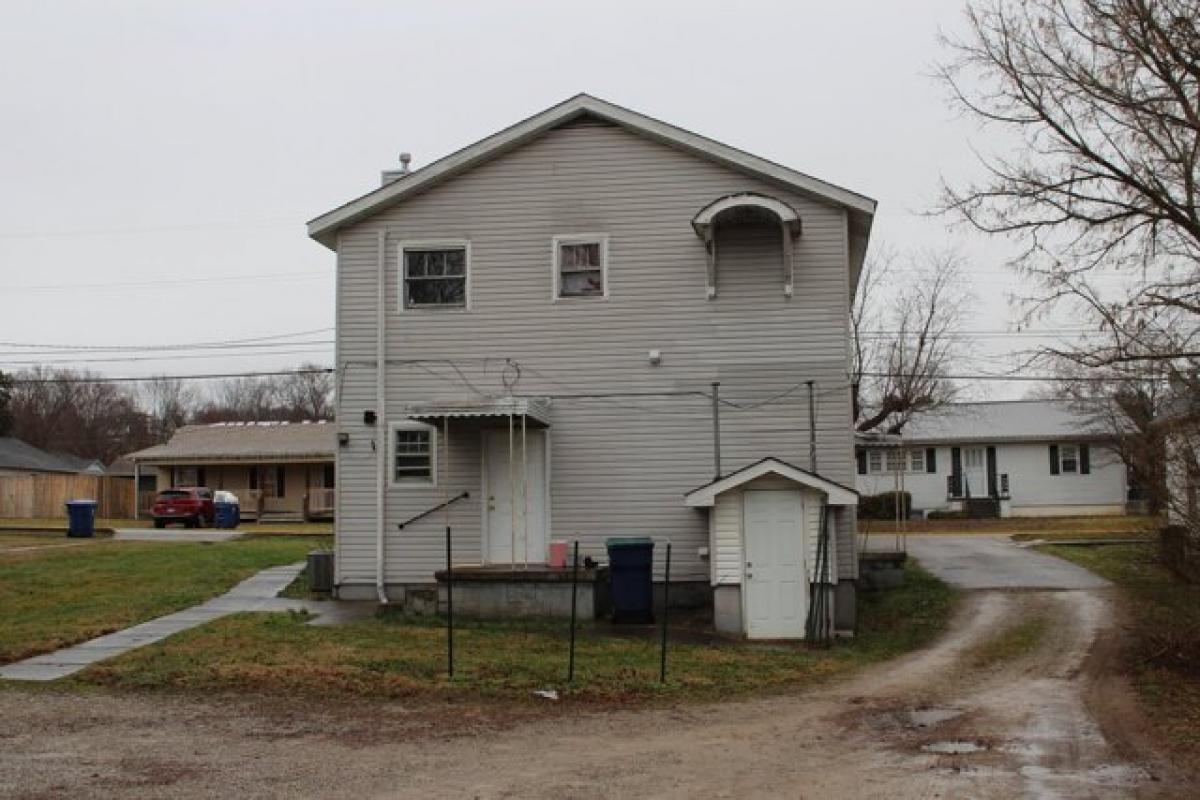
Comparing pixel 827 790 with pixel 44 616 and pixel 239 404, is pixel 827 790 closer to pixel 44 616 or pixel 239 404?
pixel 44 616

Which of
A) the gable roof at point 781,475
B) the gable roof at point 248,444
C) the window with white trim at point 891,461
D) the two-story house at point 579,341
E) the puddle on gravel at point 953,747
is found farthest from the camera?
the gable roof at point 248,444

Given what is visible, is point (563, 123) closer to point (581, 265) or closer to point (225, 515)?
point (581, 265)

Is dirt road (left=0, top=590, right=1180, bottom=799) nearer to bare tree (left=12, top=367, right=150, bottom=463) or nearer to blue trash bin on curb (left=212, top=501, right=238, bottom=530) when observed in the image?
blue trash bin on curb (left=212, top=501, right=238, bottom=530)

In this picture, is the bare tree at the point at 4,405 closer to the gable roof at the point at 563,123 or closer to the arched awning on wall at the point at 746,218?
the gable roof at the point at 563,123

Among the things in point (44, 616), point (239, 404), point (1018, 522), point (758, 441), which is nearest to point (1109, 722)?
point (758, 441)

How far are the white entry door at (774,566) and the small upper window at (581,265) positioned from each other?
437cm

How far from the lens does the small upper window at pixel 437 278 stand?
19.2 metres

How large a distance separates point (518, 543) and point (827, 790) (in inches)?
425

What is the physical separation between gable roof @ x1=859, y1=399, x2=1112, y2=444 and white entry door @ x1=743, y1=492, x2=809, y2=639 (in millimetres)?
26479

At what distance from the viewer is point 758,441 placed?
1828cm

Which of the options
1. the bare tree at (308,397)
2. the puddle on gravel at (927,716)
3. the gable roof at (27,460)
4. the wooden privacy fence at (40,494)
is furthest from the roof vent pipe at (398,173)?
the bare tree at (308,397)

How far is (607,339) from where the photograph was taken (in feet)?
61.5

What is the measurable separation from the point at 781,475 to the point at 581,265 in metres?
4.89

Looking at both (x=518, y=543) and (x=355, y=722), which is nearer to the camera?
(x=355, y=722)
